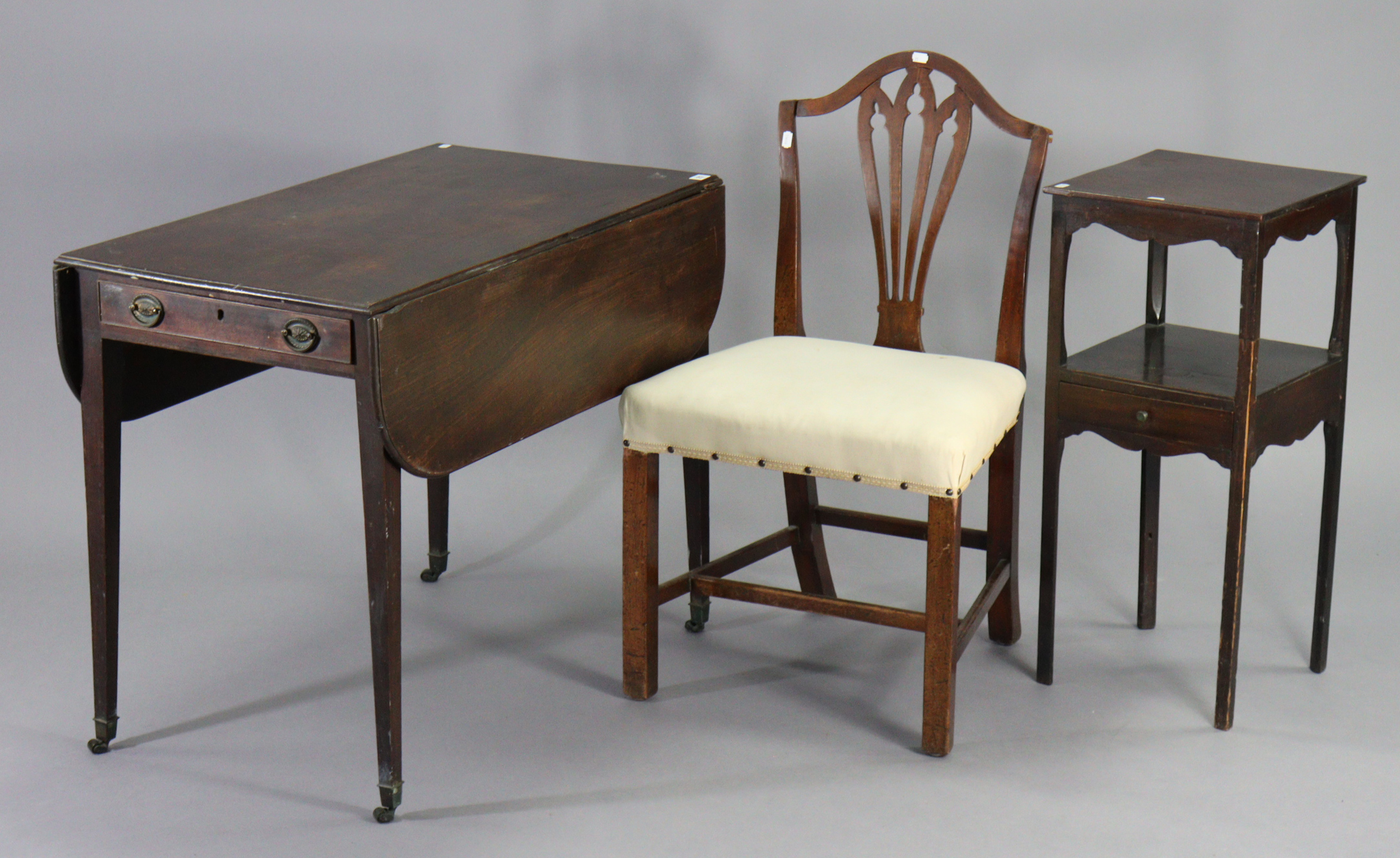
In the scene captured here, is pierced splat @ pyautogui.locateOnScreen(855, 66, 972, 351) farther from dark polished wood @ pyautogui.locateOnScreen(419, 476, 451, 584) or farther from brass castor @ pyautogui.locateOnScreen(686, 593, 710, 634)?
dark polished wood @ pyautogui.locateOnScreen(419, 476, 451, 584)

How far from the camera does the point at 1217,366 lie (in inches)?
108

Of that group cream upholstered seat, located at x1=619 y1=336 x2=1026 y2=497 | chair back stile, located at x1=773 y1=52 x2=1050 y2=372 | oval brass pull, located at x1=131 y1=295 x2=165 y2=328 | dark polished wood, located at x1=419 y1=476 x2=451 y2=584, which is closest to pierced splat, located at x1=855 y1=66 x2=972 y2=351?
chair back stile, located at x1=773 y1=52 x2=1050 y2=372

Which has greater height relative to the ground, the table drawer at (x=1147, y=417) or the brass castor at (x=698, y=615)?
the table drawer at (x=1147, y=417)

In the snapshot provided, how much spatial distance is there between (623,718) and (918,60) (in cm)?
124

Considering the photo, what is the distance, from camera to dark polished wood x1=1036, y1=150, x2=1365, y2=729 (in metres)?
2.52

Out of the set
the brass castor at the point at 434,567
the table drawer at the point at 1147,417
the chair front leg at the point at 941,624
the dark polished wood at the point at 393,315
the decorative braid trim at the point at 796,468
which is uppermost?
the dark polished wood at the point at 393,315

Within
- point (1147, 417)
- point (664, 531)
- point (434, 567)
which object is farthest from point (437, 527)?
point (1147, 417)

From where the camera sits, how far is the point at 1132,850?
7.66ft

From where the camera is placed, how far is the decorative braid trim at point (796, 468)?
8.14ft

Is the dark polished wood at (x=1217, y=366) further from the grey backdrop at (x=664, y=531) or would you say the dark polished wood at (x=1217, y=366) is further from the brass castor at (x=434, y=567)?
the brass castor at (x=434, y=567)

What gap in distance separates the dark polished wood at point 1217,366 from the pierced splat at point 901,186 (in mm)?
277

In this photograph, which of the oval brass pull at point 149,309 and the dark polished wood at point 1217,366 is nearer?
the oval brass pull at point 149,309

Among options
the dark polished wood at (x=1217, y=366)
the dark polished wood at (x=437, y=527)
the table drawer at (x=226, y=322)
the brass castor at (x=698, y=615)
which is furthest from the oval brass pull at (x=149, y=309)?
the dark polished wood at (x=1217, y=366)

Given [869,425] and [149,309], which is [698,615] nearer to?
[869,425]
